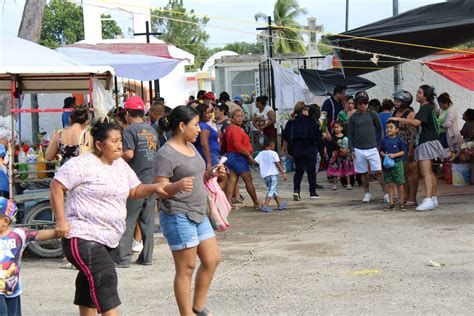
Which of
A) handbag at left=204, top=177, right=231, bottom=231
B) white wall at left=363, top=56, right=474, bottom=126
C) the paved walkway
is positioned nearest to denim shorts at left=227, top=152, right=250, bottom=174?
the paved walkway

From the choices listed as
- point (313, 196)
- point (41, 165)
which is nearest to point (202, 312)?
point (41, 165)

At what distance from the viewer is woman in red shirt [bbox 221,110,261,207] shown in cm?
1318

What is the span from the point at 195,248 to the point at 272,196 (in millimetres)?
7138

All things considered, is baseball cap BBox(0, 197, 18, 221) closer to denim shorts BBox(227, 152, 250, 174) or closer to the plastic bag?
the plastic bag

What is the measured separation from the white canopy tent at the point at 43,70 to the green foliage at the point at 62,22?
158ft

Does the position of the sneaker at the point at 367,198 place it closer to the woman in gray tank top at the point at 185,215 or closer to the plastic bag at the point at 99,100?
the plastic bag at the point at 99,100

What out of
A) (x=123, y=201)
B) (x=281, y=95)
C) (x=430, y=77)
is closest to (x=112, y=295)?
(x=123, y=201)

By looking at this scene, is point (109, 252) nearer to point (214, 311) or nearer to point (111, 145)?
point (111, 145)

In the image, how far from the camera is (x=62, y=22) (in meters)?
60.6

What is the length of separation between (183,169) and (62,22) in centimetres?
5648

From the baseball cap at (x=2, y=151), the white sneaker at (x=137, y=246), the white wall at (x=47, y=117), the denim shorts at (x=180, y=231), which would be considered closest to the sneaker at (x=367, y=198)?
the white sneaker at (x=137, y=246)

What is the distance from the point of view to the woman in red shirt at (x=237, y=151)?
1318cm

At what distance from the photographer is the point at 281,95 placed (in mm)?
22031

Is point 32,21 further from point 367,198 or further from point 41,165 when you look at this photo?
point 367,198
